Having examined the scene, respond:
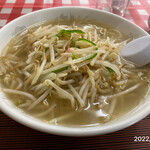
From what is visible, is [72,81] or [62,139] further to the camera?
[72,81]

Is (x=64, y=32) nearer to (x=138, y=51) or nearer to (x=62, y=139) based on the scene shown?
(x=138, y=51)

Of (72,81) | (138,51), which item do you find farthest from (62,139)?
(138,51)

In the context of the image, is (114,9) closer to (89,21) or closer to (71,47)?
(89,21)

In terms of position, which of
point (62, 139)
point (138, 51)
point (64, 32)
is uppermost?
point (64, 32)

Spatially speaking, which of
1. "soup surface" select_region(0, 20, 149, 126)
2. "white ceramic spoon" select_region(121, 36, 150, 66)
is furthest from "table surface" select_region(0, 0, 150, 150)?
"white ceramic spoon" select_region(121, 36, 150, 66)

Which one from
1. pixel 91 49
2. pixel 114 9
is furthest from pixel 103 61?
pixel 114 9

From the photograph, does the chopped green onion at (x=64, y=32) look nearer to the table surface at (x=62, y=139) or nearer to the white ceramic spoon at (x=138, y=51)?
the white ceramic spoon at (x=138, y=51)

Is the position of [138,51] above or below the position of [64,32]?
below

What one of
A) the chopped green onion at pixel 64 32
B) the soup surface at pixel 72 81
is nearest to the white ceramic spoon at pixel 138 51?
the soup surface at pixel 72 81
